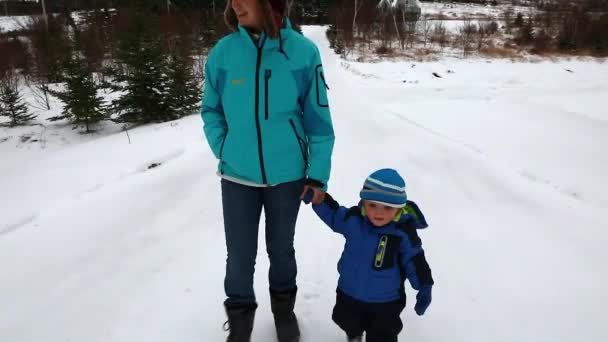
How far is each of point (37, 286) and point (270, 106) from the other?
7.08ft

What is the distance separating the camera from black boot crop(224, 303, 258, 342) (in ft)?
5.73

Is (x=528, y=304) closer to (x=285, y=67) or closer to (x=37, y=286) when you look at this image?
(x=285, y=67)

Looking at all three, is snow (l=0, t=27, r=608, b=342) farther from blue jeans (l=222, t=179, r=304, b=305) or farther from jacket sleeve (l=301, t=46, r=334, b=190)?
jacket sleeve (l=301, t=46, r=334, b=190)

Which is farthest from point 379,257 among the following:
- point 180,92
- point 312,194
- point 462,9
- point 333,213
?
point 462,9

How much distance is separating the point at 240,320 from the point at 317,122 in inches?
38.9

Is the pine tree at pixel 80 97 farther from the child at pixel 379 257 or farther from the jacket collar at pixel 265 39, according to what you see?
the child at pixel 379 257

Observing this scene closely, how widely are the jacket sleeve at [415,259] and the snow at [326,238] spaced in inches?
26.9

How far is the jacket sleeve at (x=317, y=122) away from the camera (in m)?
1.54

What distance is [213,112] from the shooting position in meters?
1.61

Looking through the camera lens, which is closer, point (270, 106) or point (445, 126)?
point (270, 106)

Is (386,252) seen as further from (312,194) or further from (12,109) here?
(12,109)

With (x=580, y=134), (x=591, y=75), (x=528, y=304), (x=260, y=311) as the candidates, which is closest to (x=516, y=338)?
(x=528, y=304)

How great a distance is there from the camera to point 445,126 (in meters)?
6.45

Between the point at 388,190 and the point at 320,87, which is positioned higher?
the point at 320,87
